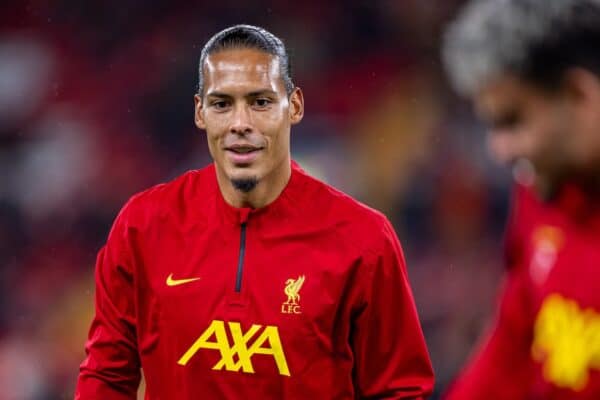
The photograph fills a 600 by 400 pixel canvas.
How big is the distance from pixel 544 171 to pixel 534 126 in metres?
0.07

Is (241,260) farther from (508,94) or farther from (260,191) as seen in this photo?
(508,94)

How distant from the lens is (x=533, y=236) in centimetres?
174

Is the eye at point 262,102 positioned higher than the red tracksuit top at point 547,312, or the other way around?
the eye at point 262,102

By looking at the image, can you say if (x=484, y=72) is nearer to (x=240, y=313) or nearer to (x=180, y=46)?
(x=240, y=313)

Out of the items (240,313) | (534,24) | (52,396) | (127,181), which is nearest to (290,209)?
(240,313)

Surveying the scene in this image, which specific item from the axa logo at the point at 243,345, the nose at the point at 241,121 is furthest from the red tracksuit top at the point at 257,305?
the nose at the point at 241,121

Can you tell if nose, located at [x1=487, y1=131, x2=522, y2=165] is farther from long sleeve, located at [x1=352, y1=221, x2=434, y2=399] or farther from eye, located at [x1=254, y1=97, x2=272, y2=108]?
eye, located at [x1=254, y1=97, x2=272, y2=108]

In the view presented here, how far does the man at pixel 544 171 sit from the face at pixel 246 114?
1.38 metres

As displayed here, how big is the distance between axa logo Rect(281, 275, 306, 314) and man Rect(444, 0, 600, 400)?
49.2 inches

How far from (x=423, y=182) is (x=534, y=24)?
4.83 metres

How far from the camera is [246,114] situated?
3086mm

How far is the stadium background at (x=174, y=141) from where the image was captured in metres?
6.25

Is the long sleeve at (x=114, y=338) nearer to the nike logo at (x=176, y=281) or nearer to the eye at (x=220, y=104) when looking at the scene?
the nike logo at (x=176, y=281)

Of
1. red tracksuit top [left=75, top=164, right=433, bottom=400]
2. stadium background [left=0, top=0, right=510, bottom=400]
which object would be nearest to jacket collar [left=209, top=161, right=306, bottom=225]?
red tracksuit top [left=75, top=164, right=433, bottom=400]
